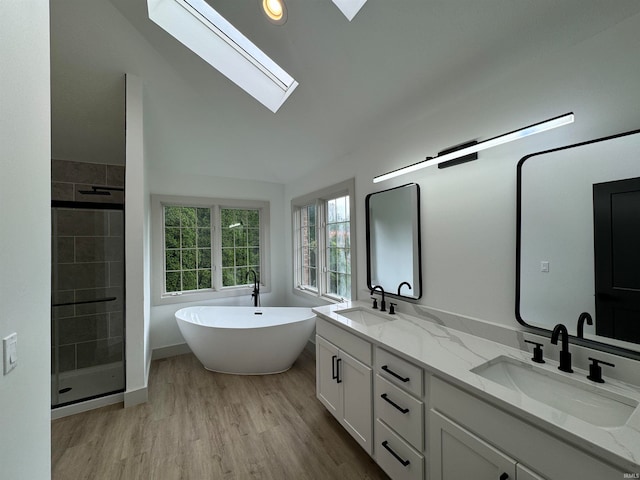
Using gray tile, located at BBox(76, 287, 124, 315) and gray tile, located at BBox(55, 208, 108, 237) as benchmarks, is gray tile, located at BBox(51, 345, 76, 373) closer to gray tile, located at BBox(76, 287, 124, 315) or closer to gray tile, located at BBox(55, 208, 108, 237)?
gray tile, located at BBox(76, 287, 124, 315)

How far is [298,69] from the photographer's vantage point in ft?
6.76

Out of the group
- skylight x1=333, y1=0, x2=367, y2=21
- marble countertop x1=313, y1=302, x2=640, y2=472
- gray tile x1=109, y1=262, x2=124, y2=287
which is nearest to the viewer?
marble countertop x1=313, y1=302, x2=640, y2=472

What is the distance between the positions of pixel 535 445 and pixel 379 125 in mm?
2139

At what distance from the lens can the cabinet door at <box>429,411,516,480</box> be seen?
100 cm

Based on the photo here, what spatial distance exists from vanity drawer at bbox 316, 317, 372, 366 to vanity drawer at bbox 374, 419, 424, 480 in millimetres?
370

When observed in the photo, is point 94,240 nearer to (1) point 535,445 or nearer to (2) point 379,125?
(2) point 379,125

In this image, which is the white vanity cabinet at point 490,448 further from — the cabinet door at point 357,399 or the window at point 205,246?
the window at point 205,246

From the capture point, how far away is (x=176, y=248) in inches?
142

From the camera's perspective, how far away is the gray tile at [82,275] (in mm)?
2855

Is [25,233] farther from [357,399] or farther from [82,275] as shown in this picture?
[82,275]

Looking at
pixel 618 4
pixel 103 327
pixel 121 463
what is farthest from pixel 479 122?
pixel 103 327

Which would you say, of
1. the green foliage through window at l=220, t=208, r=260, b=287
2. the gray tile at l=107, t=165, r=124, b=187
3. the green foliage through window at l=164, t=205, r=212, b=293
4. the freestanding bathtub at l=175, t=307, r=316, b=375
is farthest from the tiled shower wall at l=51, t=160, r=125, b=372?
the green foliage through window at l=220, t=208, r=260, b=287

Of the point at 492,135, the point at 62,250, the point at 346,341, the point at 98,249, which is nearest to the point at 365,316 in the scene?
the point at 346,341

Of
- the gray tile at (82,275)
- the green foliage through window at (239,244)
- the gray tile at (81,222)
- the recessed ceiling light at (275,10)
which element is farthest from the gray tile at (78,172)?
the recessed ceiling light at (275,10)
